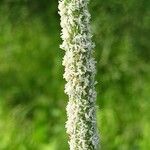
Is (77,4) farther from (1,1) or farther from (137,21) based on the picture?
(1,1)

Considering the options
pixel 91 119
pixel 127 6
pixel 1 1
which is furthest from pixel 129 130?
pixel 91 119

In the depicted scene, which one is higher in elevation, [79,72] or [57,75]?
[57,75]

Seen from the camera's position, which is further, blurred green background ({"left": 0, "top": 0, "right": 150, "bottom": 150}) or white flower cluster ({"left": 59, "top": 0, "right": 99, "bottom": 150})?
blurred green background ({"left": 0, "top": 0, "right": 150, "bottom": 150})

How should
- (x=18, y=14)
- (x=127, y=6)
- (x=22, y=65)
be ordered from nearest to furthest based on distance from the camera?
(x=127, y=6) → (x=18, y=14) → (x=22, y=65)

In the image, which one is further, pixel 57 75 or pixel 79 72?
pixel 57 75

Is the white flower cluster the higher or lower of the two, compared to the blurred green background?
lower
